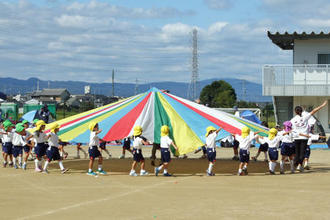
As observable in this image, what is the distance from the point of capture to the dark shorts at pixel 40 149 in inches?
479

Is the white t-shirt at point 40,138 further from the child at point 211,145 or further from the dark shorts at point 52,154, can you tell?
the child at point 211,145

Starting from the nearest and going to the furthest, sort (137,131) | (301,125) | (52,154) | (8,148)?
(137,131) → (52,154) → (301,125) → (8,148)

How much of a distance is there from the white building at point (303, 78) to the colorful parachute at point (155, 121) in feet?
35.6

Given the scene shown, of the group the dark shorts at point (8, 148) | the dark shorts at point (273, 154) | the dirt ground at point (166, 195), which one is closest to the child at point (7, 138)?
the dark shorts at point (8, 148)

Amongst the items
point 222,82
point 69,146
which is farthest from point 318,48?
point 222,82

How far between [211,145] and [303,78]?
14.0m

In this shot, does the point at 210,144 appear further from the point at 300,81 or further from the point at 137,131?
the point at 300,81

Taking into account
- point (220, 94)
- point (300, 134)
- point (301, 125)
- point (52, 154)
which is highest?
point (220, 94)

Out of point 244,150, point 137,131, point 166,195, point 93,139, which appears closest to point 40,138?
point 93,139

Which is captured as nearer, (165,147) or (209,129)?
(165,147)

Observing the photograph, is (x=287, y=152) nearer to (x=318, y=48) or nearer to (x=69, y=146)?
(x=69, y=146)

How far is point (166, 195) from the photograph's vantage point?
8750mm

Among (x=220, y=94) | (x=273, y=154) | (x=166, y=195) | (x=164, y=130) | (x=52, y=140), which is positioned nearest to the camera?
(x=166, y=195)

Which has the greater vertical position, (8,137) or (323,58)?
(323,58)
